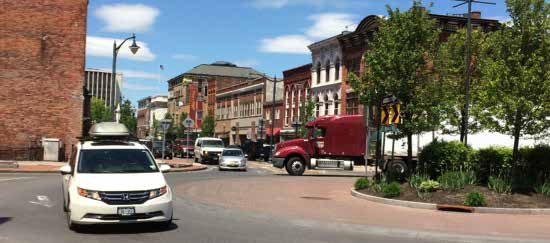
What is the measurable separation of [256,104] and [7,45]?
147ft

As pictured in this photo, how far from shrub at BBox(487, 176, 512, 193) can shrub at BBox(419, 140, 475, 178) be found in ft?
4.95

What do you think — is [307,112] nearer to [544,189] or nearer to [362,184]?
[362,184]

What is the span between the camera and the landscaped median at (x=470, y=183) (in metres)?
16.1

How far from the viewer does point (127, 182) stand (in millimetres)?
10250

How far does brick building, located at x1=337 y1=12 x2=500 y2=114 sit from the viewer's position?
48094mm

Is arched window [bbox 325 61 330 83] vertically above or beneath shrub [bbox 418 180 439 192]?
above

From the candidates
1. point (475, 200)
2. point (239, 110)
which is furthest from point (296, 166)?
point (239, 110)

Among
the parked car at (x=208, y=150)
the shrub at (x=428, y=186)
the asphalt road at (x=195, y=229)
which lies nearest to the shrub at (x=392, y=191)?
the shrub at (x=428, y=186)

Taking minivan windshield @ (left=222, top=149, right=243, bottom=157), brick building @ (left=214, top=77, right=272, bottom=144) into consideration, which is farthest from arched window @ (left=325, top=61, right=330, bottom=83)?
minivan windshield @ (left=222, top=149, right=243, bottom=157)

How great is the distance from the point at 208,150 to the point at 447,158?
28059 mm

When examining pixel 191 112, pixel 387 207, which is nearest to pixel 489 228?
pixel 387 207

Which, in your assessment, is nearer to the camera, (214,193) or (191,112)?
(214,193)

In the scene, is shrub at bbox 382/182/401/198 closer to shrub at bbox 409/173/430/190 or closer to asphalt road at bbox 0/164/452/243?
shrub at bbox 409/173/430/190

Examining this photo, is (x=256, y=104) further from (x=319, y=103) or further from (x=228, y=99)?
(x=319, y=103)
